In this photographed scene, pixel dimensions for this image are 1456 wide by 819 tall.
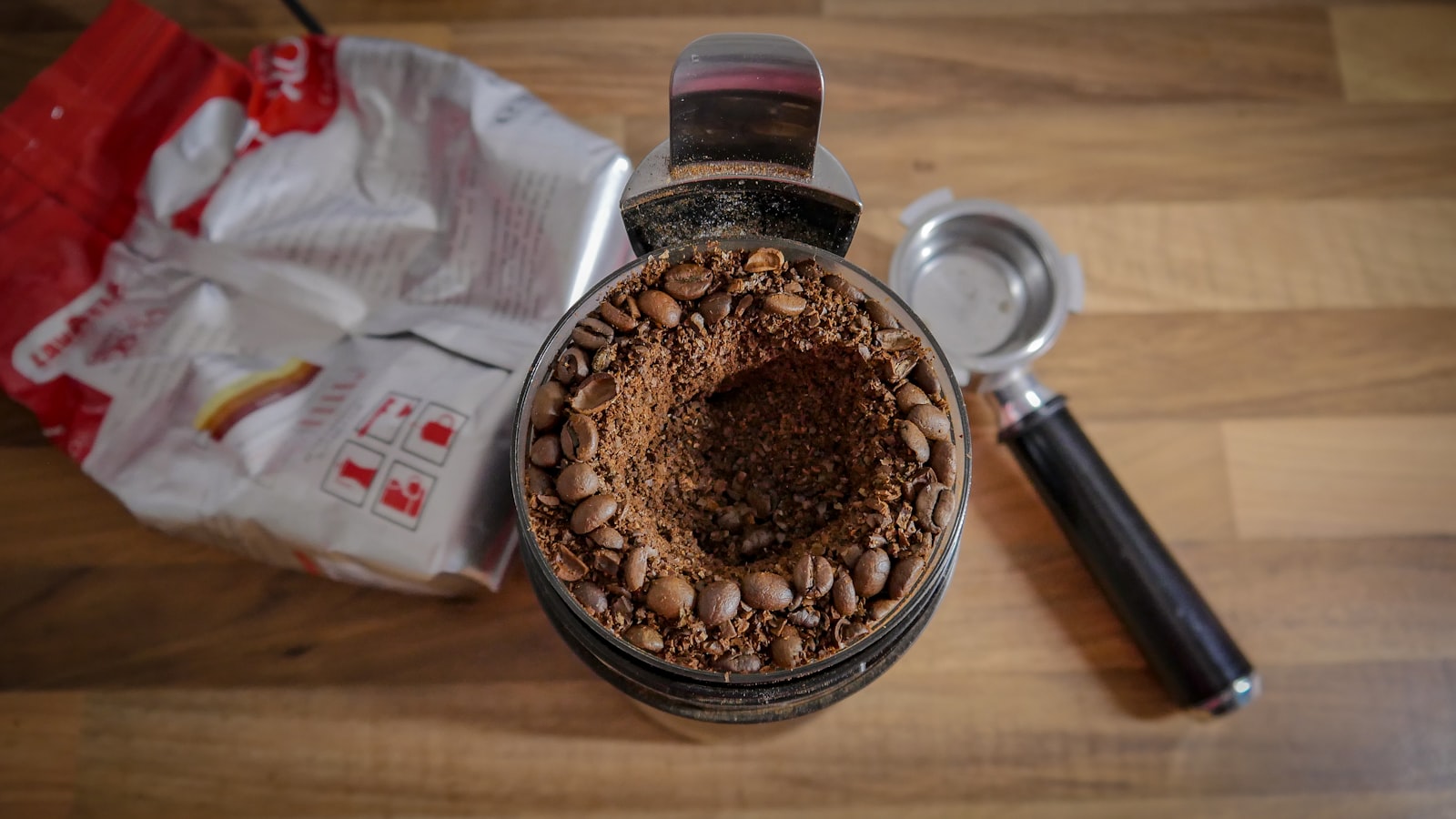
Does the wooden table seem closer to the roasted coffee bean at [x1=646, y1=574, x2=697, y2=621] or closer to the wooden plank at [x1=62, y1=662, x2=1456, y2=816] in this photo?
the wooden plank at [x1=62, y1=662, x2=1456, y2=816]

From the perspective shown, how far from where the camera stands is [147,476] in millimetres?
763

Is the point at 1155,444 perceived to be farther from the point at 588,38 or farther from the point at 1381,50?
the point at 588,38

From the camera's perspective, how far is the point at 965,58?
0.92 metres

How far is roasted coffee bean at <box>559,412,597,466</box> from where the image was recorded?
19.9 inches

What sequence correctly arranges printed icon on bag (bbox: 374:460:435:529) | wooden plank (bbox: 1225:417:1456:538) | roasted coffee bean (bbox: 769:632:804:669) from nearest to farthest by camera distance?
1. roasted coffee bean (bbox: 769:632:804:669)
2. printed icon on bag (bbox: 374:460:435:529)
3. wooden plank (bbox: 1225:417:1456:538)

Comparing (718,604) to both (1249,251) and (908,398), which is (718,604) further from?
(1249,251)

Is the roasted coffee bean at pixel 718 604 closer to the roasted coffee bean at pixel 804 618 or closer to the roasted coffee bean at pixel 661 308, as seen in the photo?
the roasted coffee bean at pixel 804 618

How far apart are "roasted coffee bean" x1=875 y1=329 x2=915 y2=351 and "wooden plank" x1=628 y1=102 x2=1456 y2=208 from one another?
0.37 metres

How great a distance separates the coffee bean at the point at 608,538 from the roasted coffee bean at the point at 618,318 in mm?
111

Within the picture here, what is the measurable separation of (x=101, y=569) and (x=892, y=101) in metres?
0.80

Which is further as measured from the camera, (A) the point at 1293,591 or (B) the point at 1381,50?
(B) the point at 1381,50

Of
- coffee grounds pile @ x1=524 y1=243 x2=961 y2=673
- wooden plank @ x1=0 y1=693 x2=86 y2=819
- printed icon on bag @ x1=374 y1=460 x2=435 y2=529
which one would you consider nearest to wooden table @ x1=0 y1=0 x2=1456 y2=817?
wooden plank @ x1=0 y1=693 x2=86 y2=819

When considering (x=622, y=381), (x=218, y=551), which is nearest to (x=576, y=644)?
(x=622, y=381)

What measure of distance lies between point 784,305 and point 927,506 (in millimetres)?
131
